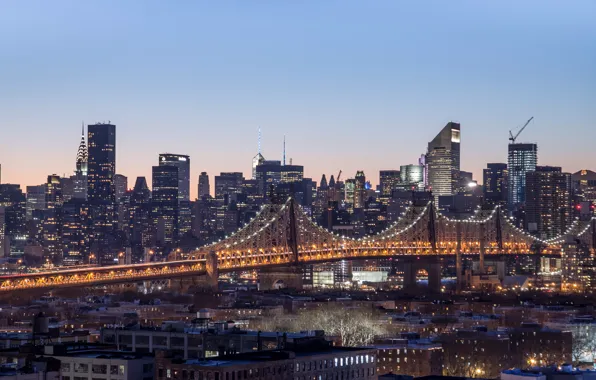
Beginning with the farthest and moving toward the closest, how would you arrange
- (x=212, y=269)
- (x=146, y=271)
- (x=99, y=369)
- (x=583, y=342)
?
1. (x=212, y=269)
2. (x=146, y=271)
3. (x=583, y=342)
4. (x=99, y=369)

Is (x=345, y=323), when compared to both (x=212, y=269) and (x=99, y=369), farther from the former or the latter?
(x=99, y=369)

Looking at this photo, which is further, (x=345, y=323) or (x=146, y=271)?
(x=146, y=271)

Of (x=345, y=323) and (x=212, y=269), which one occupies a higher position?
(x=212, y=269)

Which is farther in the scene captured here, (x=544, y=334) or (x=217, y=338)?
(x=544, y=334)

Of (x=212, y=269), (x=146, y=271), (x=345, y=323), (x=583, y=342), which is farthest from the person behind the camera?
(x=212, y=269)

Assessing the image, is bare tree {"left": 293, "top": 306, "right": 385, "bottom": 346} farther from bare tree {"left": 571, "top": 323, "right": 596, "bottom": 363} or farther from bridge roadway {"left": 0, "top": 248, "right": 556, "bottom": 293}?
bridge roadway {"left": 0, "top": 248, "right": 556, "bottom": 293}

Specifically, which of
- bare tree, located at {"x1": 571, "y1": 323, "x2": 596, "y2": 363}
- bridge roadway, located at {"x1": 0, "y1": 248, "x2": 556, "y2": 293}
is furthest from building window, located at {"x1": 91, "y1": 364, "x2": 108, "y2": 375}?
bridge roadway, located at {"x1": 0, "y1": 248, "x2": 556, "y2": 293}

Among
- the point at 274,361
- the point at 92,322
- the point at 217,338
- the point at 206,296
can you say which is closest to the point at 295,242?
the point at 206,296

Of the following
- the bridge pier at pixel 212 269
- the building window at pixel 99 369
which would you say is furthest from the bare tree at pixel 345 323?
the building window at pixel 99 369

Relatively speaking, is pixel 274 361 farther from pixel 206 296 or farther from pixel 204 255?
pixel 204 255

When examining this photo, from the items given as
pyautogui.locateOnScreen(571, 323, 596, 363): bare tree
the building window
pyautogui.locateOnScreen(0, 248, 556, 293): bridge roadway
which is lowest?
pyautogui.locateOnScreen(571, 323, 596, 363): bare tree

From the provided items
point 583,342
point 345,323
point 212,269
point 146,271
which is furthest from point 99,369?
point 212,269
